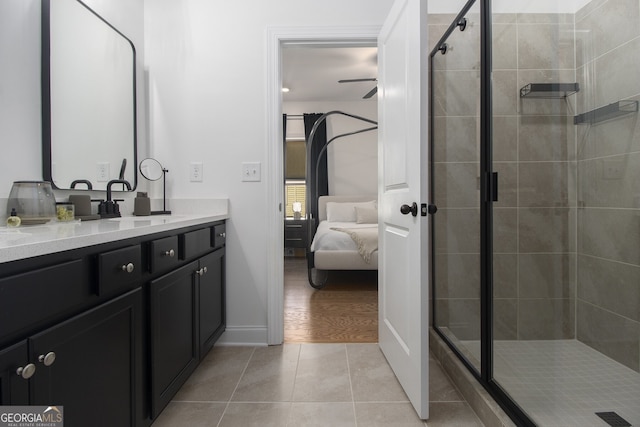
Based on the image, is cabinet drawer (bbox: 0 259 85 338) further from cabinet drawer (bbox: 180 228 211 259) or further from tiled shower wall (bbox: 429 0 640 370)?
tiled shower wall (bbox: 429 0 640 370)

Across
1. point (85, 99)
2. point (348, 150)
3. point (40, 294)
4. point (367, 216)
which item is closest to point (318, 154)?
Answer: point (348, 150)

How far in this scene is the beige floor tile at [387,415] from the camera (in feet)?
5.01

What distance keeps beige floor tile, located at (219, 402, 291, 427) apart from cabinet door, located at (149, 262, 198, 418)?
261 millimetres

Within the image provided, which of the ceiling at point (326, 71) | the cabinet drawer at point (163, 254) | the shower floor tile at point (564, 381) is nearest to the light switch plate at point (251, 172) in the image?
the cabinet drawer at point (163, 254)

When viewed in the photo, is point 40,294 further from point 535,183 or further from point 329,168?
point 329,168

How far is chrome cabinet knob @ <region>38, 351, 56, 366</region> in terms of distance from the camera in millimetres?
825

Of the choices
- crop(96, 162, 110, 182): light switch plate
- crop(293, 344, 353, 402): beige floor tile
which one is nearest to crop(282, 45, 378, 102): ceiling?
crop(96, 162, 110, 182): light switch plate

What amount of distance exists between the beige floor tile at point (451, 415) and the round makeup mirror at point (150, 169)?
1.99 metres

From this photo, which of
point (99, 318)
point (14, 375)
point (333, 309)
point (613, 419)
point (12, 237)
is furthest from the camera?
point (333, 309)

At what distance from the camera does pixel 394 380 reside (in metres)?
1.90

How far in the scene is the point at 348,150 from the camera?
6.34m

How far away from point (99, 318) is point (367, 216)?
448cm

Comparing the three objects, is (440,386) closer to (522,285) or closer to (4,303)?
(522,285)

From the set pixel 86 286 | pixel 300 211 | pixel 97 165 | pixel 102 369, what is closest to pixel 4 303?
pixel 86 286
